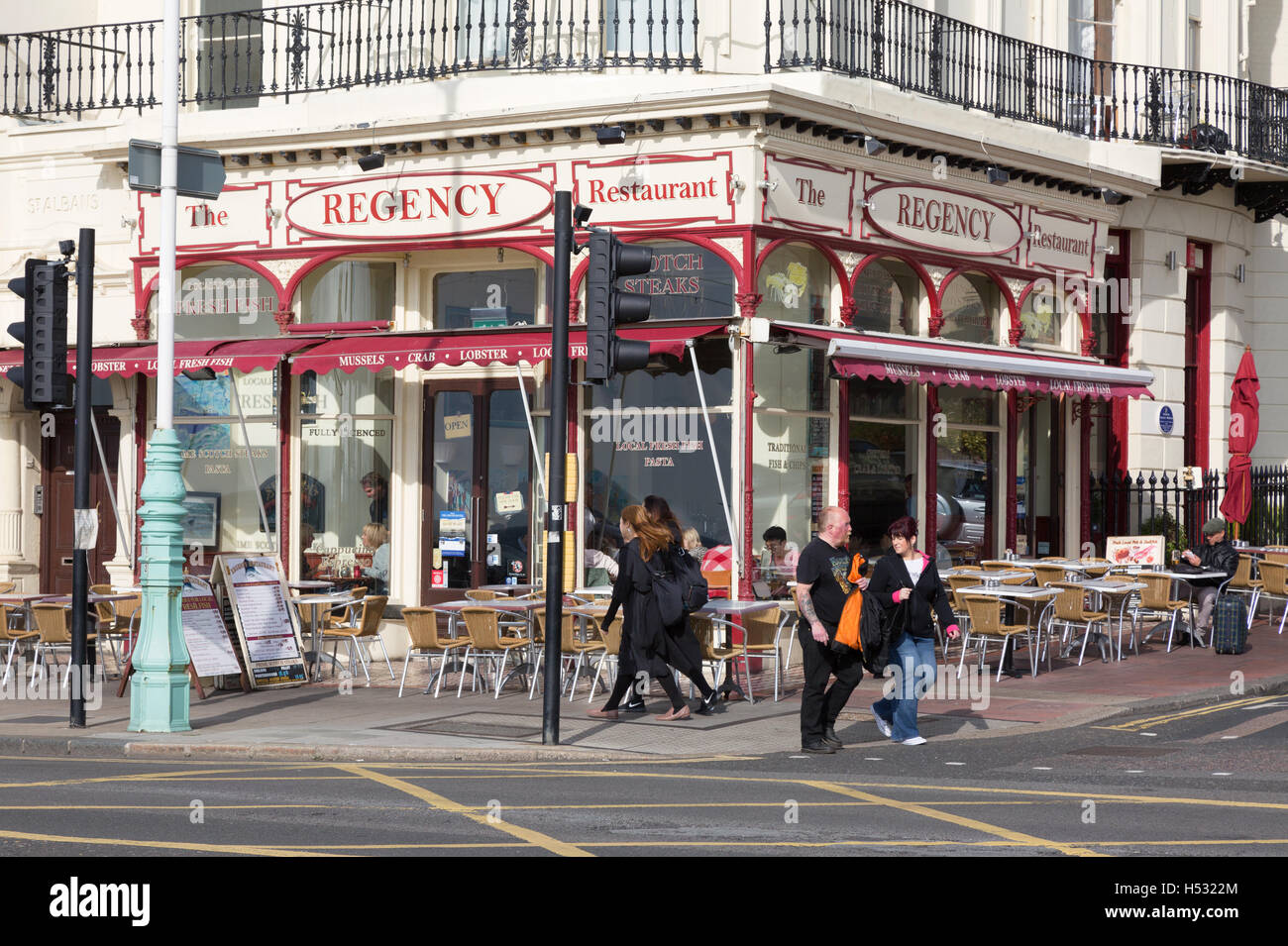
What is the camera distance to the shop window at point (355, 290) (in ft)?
63.4

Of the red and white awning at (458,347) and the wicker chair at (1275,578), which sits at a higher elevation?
the red and white awning at (458,347)

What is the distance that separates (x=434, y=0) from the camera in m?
18.7

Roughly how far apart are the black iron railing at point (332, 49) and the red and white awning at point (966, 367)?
133 inches

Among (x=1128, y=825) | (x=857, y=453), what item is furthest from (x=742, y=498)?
(x=1128, y=825)

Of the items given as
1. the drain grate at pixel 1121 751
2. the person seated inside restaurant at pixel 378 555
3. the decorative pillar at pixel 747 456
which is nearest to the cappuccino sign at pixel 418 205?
the decorative pillar at pixel 747 456

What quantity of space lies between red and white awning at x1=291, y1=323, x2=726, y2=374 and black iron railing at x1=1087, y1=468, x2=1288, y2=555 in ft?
24.6

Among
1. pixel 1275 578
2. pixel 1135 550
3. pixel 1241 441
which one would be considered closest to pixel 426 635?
pixel 1135 550

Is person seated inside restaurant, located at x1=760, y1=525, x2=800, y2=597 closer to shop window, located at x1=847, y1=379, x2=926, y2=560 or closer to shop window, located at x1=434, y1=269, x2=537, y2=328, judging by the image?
shop window, located at x1=847, y1=379, x2=926, y2=560

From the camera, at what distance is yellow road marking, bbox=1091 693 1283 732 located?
1325 centimetres

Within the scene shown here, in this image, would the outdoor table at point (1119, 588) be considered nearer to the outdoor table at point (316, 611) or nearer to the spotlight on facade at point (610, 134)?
the spotlight on facade at point (610, 134)

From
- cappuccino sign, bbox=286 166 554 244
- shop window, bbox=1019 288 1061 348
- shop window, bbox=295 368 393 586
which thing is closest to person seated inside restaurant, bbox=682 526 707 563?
cappuccino sign, bbox=286 166 554 244
